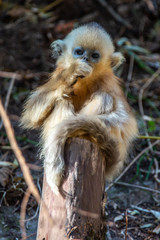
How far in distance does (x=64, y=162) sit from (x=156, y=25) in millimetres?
5338

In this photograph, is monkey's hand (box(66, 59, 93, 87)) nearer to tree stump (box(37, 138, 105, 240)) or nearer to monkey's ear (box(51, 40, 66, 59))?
monkey's ear (box(51, 40, 66, 59))

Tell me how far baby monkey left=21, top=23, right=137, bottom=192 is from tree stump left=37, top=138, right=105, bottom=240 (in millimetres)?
79

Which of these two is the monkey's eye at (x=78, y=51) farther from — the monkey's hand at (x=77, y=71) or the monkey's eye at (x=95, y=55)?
the monkey's hand at (x=77, y=71)

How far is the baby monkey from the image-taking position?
266 centimetres

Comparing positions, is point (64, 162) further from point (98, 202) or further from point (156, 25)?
point (156, 25)

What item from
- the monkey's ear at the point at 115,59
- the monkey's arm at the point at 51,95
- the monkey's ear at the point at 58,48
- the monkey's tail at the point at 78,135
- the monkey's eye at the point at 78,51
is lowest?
the monkey's tail at the point at 78,135

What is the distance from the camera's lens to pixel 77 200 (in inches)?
97.4

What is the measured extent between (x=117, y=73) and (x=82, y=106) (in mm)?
2668

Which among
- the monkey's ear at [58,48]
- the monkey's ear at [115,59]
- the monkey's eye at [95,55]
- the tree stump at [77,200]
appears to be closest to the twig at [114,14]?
the monkey's ear at [115,59]

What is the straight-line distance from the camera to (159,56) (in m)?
6.47

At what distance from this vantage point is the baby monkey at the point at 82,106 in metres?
2.66

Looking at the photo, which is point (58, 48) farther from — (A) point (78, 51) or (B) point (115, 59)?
(B) point (115, 59)

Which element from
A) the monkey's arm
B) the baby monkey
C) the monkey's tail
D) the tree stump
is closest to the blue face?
the baby monkey

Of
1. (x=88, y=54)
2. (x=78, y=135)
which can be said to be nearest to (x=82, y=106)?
(x=88, y=54)
